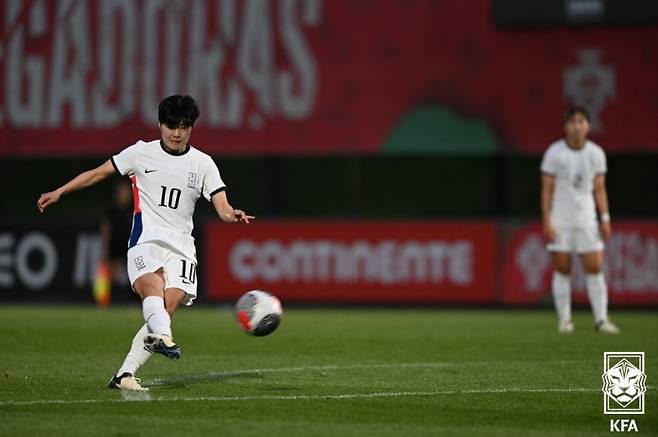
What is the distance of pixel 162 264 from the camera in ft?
29.9

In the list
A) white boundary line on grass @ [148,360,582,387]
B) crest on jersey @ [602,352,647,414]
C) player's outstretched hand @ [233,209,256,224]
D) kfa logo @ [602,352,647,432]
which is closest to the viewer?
kfa logo @ [602,352,647,432]

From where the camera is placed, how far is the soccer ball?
893cm

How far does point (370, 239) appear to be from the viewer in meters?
20.2

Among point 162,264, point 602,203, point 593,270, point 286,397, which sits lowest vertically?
point 286,397

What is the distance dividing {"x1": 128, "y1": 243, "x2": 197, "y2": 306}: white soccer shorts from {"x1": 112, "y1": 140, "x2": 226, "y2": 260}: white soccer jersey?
6 cm

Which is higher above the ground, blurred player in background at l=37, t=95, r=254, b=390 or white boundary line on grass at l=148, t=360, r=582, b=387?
blurred player in background at l=37, t=95, r=254, b=390

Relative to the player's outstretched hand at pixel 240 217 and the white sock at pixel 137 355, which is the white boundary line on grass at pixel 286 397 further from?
the player's outstretched hand at pixel 240 217

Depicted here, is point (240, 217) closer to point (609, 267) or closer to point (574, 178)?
point (574, 178)

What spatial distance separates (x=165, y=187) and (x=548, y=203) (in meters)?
6.25

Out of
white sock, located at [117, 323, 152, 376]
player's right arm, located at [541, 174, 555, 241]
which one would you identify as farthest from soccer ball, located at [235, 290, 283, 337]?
player's right arm, located at [541, 174, 555, 241]

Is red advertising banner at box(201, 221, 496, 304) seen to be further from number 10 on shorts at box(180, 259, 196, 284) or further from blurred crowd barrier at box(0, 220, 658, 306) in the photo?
number 10 on shorts at box(180, 259, 196, 284)

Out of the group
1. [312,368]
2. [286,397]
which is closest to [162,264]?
[286,397]

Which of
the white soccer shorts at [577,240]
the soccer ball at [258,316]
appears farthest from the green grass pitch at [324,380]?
the white soccer shorts at [577,240]

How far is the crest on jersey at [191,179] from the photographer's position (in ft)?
30.3
